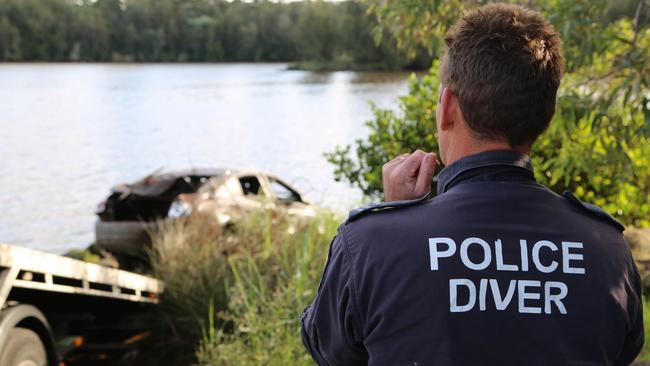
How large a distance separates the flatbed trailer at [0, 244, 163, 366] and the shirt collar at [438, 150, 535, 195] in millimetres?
4077

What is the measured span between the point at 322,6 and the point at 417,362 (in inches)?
3778

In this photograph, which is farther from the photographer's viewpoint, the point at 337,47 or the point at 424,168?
the point at 337,47

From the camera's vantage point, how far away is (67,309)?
7.69 m

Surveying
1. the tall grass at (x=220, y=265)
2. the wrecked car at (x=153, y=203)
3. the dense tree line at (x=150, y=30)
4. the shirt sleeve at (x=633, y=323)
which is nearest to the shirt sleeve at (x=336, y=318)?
the shirt sleeve at (x=633, y=323)

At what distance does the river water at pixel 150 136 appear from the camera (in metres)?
25.9

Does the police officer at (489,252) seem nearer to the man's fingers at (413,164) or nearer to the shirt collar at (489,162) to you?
the shirt collar at (489,162)

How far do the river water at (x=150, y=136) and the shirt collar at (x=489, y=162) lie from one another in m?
7.84

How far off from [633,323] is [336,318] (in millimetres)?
667

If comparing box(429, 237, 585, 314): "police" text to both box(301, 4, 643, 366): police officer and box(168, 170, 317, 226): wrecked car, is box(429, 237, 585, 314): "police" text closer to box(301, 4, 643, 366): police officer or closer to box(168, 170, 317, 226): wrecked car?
box(301, 4, 643, 366): police officer

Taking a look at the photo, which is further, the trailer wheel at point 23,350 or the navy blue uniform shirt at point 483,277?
the trailer wheel at point 23,350

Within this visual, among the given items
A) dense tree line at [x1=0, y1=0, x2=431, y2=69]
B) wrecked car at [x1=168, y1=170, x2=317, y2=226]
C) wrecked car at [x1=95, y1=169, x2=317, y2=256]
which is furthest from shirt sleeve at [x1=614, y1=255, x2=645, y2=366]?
dense tree line at [x1=0, y1=0, x2=431, y2=69]

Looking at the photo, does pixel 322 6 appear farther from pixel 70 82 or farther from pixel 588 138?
pixel 588 138

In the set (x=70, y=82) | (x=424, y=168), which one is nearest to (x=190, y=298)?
(x=424, y=168)

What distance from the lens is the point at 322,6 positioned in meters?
95.6
